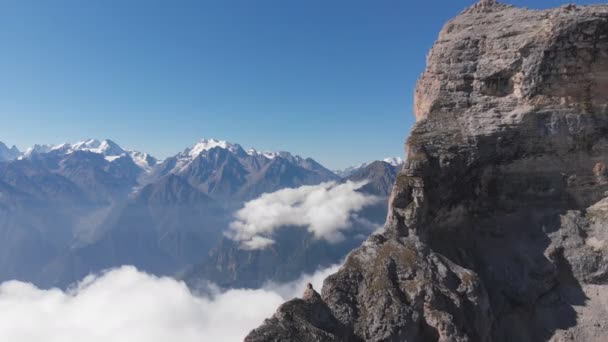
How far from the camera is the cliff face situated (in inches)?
1563

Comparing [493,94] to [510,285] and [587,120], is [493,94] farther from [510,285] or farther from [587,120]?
[510,285]

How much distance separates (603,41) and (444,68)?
16.3 metres

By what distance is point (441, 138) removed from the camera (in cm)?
4391

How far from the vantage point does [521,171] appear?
44.7 meters

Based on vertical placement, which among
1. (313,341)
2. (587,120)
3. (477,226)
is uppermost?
(587,120)

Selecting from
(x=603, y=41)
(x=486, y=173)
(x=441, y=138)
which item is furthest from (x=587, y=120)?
(x=441, y=138)

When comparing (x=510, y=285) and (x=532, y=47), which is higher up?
(x=532, y=47)

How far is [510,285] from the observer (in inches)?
1597

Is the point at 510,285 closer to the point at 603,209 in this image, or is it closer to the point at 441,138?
the point at 603,209

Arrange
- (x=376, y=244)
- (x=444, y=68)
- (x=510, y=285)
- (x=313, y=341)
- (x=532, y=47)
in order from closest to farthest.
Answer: (x=313, y=341) → (x=376, y=244) → (x=510, y=285) → (x=532, y=47) → (x=444, y=68)

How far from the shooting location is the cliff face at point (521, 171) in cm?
3969

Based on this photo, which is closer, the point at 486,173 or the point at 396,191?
the point at 396,191

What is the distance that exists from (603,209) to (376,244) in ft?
94.9

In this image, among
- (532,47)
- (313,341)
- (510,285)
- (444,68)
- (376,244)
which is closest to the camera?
(313,341)
